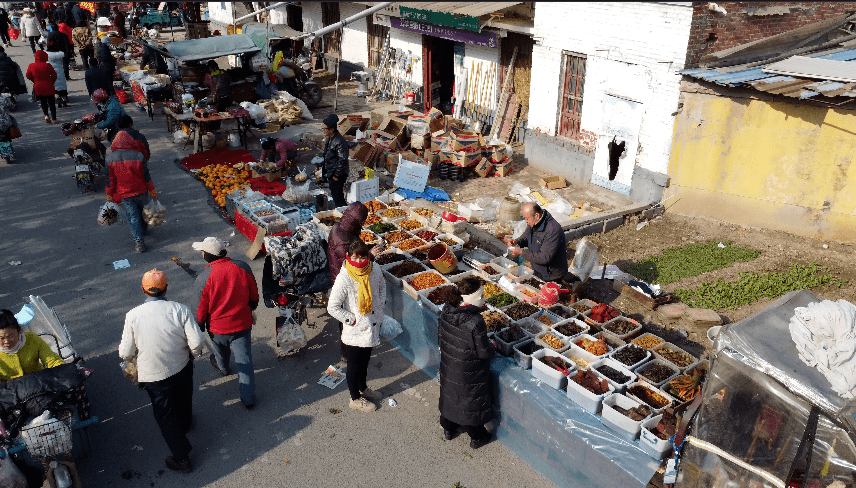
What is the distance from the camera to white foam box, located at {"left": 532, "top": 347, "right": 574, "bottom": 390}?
252 inches

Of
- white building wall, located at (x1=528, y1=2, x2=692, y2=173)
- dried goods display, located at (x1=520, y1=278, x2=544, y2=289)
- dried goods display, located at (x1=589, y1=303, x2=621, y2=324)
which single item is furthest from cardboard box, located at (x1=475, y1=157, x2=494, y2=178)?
dried goods display, located at (x1=589, y1=303, x2=621, y2=324)

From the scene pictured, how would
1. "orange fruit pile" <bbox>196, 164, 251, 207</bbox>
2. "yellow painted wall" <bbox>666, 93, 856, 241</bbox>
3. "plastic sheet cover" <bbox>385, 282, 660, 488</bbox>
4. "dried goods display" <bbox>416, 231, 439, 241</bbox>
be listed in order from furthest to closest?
"orange fruit pile" <bbox>196, 164, 251, 207</bbox>, "yellow painted wall" <bbox>666, 93, 856, 241</bbox>, "dried goods display" <bbox>416, 231, 439, 241</bbox>, "plastic sheet cover" <bbox>385, 282, 660, 488</bbox>

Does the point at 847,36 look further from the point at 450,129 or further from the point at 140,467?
the point at 140,467

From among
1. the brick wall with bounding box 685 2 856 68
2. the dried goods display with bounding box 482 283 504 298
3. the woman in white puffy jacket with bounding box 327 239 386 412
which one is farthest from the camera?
the brick wall with bounding box 685 2 856 68

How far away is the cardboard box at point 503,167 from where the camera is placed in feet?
52.0

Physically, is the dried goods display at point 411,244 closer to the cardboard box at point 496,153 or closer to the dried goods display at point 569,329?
the dried goods display at point 569,329

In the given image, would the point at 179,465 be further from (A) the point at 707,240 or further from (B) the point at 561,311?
(A) the point at 707,240

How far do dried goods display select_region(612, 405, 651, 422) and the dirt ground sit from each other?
346 cm

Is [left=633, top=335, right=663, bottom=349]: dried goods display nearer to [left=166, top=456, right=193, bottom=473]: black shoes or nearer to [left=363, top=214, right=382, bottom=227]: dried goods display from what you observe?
[left=363, top=214, right=382, bottom=227]: dried goods display

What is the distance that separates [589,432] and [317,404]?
11.3 ft

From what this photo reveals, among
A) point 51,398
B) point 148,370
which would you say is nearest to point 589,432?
point 148,370

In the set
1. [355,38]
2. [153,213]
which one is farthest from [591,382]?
[355,38]

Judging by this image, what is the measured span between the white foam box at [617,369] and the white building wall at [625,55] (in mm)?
7829

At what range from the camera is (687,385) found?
6309mm
